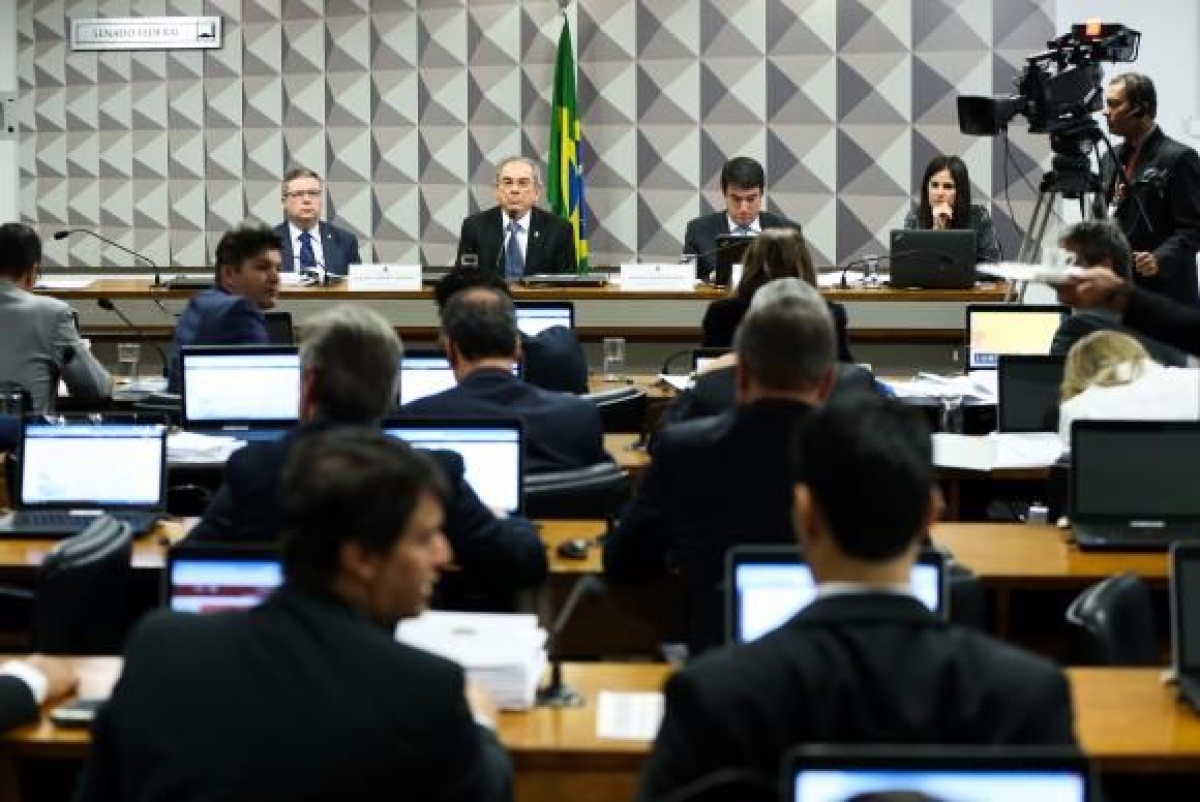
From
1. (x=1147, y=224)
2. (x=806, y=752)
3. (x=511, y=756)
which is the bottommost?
(x=511, y=756)

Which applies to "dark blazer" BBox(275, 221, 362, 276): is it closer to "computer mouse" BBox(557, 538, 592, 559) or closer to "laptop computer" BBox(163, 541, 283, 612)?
"computer mouse" BBox(557, 538, 592, 559)

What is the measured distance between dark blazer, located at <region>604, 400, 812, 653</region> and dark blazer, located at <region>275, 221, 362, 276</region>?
6181 mm

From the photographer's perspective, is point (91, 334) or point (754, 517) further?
point (91, 334)

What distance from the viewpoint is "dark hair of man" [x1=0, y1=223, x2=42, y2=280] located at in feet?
24.0

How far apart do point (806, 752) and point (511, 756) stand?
130cm

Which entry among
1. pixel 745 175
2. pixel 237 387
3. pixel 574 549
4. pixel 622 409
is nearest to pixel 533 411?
pixel 574 549

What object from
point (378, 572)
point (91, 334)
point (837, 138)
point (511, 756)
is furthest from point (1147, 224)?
point (378, 572)

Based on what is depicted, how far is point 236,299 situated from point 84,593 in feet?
9.54

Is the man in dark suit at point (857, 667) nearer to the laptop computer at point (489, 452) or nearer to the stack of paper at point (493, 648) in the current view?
the stack of paper at point (493, 648)

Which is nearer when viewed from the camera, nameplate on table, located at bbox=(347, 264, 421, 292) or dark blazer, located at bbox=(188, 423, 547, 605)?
dark blazer, located at bbox=(188, 423, 547, 605)

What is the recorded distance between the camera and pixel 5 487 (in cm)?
618

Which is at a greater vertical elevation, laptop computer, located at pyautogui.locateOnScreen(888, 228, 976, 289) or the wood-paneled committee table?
Answer: laptop computer, located at pyautogui.locateOnScreen(888, 228, 976, 289)

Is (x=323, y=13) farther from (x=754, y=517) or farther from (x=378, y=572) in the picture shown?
(x=378, y=572)

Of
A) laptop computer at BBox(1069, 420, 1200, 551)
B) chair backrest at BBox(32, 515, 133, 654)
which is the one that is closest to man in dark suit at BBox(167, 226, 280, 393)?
chair backrest at BBox(32, 515, 133, 654)
